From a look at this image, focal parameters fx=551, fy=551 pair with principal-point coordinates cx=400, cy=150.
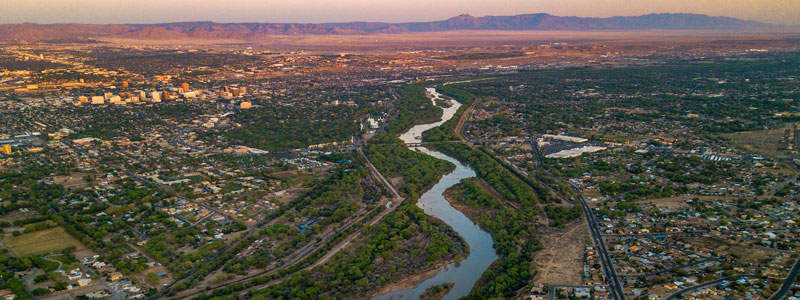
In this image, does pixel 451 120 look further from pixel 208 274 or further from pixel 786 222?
pixel 208 274

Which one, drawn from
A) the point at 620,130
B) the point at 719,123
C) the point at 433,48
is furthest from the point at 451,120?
the point at 433,48

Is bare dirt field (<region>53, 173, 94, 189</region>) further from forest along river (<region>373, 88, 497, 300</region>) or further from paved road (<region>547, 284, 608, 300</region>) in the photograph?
paved road (<region>547, 284, 608, 300</region>)

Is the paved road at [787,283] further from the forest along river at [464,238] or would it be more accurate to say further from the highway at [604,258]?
the forest along river at [464,238]

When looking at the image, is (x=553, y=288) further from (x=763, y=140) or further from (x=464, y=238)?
(x=763, y=140)

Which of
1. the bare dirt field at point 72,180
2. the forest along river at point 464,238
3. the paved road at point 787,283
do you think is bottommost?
the forest along river at point 464,238

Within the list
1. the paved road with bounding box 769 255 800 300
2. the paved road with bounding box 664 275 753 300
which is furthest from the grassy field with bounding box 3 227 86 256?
the paved road with bounding box 769 255 800 300

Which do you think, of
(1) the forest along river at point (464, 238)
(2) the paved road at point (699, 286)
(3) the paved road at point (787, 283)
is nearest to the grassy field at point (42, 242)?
(1) the forest along river at point (464, 238)
